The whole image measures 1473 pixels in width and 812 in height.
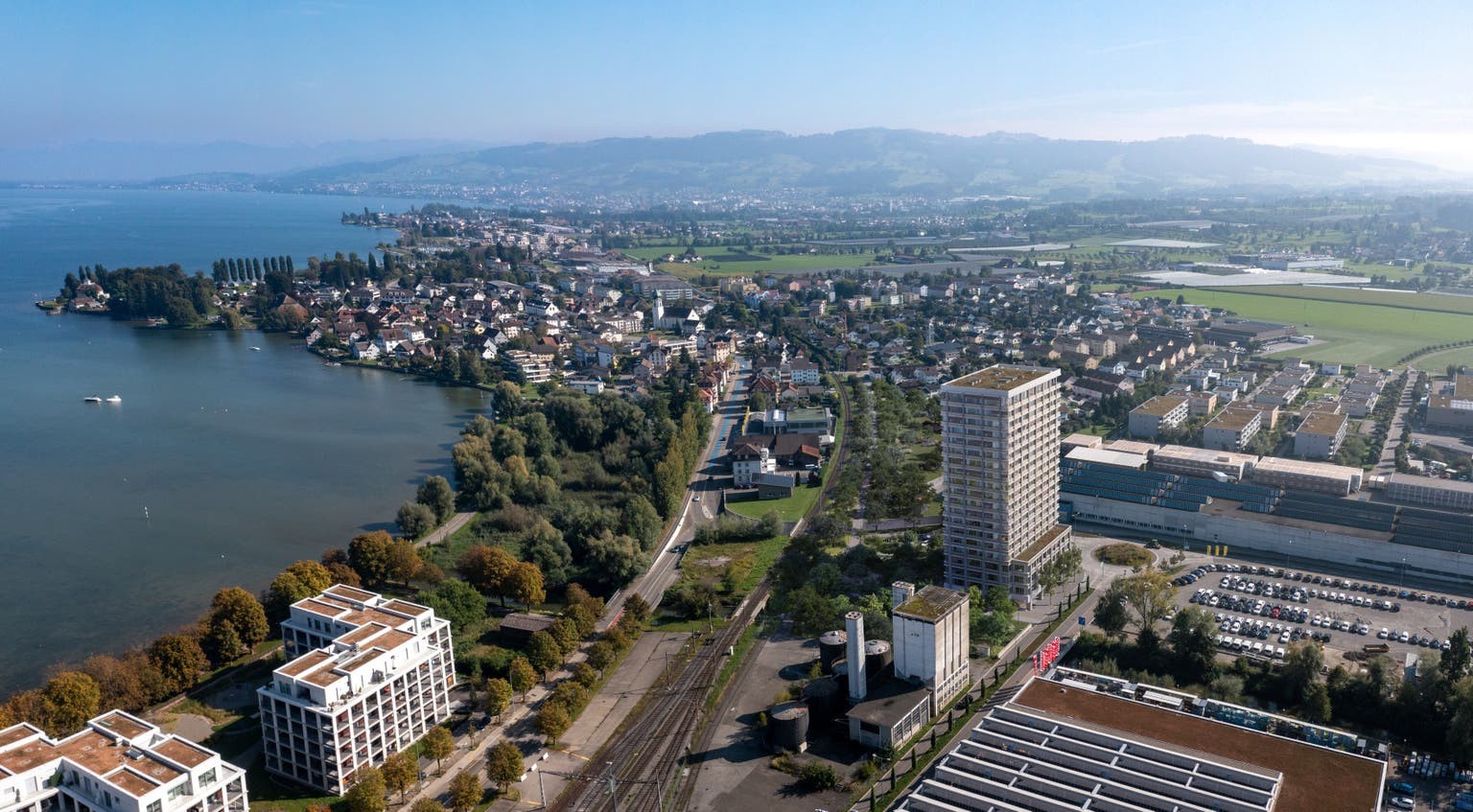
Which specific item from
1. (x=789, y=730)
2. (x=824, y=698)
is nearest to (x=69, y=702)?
Result: (x=789, y=730)

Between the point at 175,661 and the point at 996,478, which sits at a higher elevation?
the point at 996,478

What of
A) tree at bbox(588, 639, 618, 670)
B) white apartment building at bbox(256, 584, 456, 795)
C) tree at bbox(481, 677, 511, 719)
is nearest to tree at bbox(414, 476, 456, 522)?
white apartment building at bbox(256, 584, 456, 795)

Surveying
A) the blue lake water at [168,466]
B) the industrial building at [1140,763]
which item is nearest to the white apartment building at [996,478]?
the industrial building at [1140,763]

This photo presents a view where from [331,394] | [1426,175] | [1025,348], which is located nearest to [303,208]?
[331,394]

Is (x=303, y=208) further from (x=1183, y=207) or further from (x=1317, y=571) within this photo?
(x=1317, y=571)

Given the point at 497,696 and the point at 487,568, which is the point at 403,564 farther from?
the point at 497,696

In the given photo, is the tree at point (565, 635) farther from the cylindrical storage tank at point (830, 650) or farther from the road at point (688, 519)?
the cylindrical storage tank at point (830, 650)
